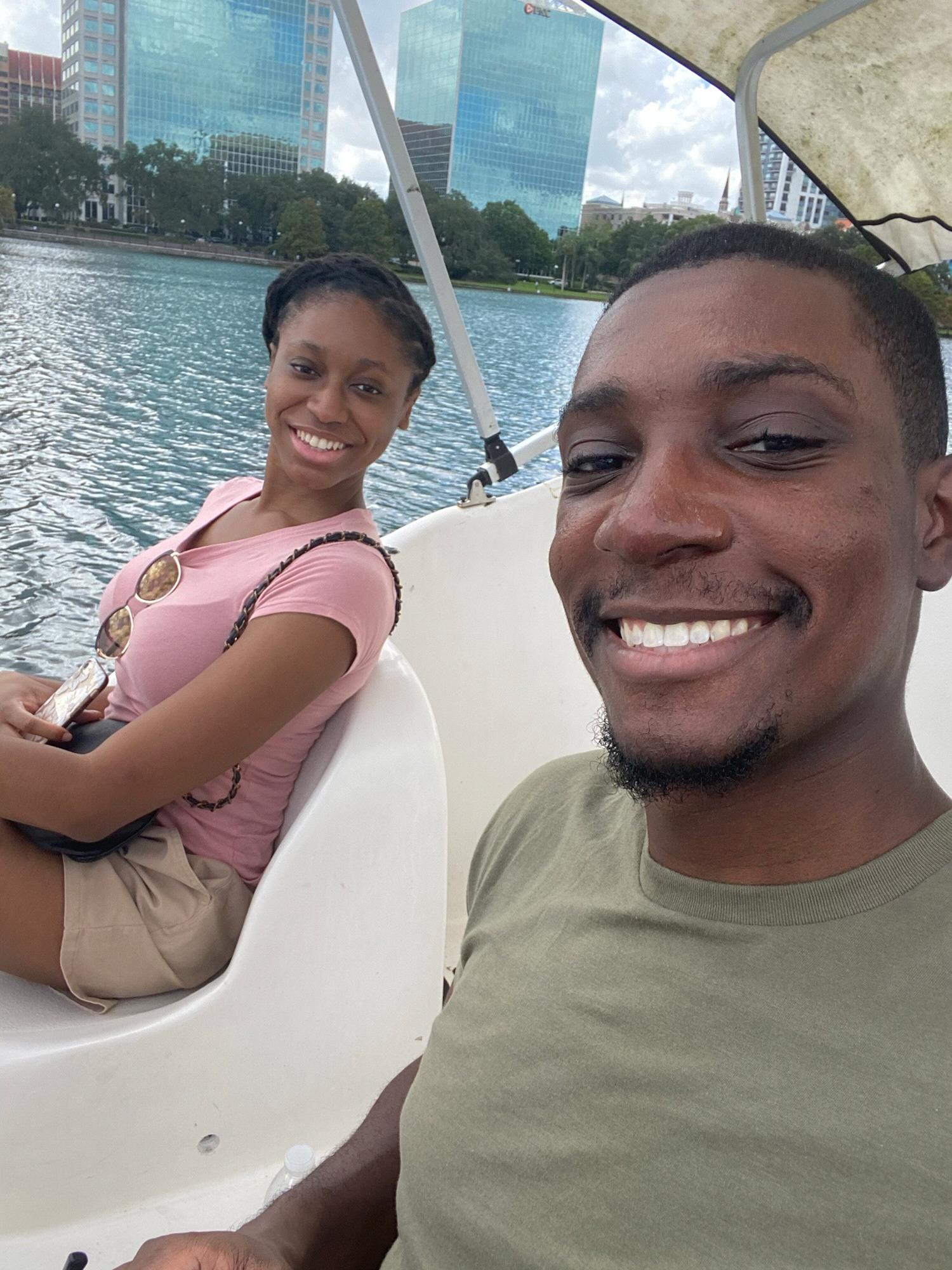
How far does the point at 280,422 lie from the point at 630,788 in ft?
3.87

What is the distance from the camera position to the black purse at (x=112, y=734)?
4.52 feet

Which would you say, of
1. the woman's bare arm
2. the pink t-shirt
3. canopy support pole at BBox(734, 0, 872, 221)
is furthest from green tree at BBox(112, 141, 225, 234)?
the woman's bare arm

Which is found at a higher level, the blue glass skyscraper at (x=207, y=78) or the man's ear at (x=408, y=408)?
the blue glass skyscraper at (x=207, y=78)

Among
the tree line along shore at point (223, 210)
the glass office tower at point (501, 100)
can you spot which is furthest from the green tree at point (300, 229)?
the glass office tower at point (501, 100)

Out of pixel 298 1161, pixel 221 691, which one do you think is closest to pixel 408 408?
pixel 221 691

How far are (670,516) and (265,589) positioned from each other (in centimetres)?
84

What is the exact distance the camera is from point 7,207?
1547 inches

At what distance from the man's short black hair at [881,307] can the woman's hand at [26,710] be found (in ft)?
3.48

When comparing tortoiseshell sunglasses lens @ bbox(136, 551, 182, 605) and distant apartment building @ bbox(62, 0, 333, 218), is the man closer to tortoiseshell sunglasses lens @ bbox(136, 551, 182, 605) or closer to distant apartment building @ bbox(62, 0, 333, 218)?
tortoiseshell sunglasses lens @ bbox(136, 551, 182, 605)

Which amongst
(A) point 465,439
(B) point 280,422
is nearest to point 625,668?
(B) point 280,422

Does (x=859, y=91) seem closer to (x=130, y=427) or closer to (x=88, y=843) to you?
(x=88, y=843)

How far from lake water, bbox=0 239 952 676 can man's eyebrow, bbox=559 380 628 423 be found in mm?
912

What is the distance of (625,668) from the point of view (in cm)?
79

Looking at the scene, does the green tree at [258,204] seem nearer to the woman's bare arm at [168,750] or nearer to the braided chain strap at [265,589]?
the braided chain strap at [265,589]
